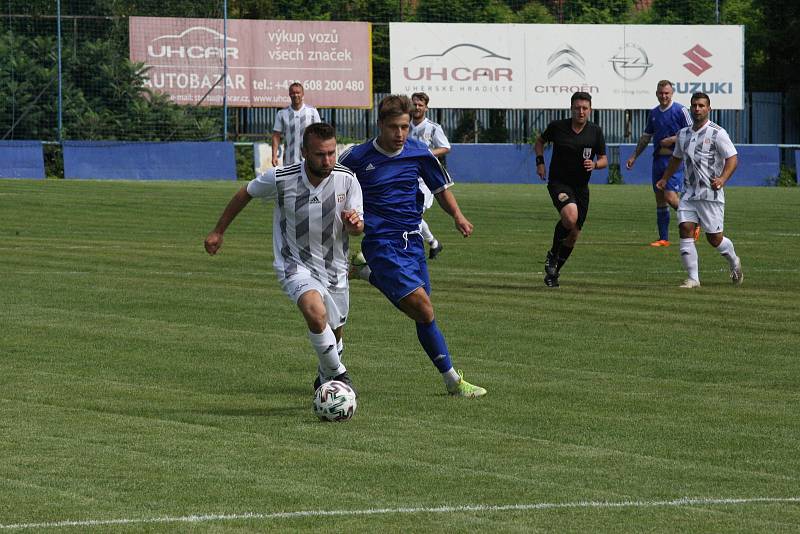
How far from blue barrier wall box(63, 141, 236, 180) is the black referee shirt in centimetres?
2550

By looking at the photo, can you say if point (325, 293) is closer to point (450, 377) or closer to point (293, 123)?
point (450, 377)

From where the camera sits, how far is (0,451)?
24.3 ft

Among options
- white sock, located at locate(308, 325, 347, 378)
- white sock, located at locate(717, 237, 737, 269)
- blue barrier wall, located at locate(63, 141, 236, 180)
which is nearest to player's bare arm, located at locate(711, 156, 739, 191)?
white sock, located at locate(717, 237, 737, 269)

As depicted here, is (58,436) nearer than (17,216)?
Yes

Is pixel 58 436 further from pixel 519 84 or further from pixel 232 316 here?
pixel 519 84

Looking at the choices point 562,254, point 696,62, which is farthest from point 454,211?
point 696,62

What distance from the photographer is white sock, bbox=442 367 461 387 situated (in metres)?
9.36

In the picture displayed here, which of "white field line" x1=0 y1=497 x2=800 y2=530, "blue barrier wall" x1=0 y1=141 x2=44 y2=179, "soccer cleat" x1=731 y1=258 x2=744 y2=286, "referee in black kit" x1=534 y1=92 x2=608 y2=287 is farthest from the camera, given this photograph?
"blue barrier wall" x1=0 y1=141 x2=44 y2=179

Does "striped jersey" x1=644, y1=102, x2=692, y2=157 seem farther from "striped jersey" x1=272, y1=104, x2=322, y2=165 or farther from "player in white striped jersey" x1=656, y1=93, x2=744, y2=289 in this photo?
"player in white striped jersey" x1=656, y1=93, x2=744, y2=289

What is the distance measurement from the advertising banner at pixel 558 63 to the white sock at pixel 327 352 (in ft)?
131

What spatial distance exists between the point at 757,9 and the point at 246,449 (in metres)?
55.6

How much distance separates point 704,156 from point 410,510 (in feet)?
36.0

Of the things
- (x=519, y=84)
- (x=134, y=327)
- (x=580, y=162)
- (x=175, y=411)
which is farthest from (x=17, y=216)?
(x=519, y=84)

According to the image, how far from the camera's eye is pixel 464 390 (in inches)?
366
